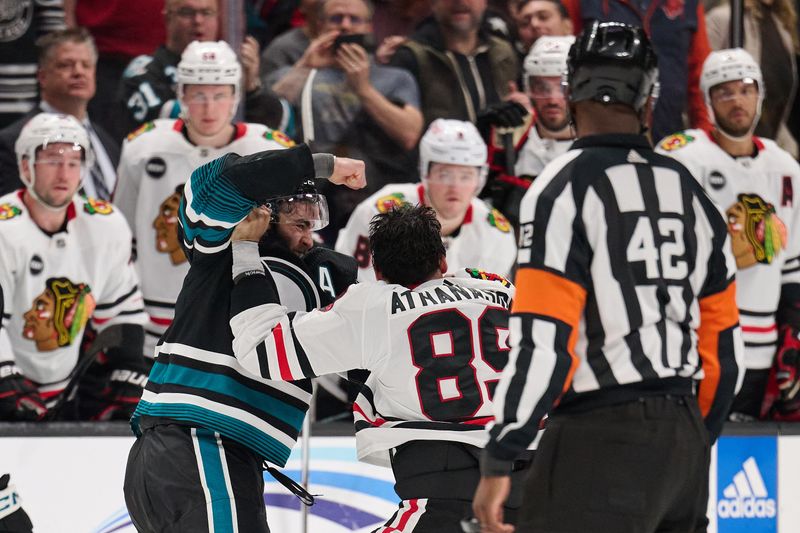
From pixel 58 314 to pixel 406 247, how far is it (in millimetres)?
2253

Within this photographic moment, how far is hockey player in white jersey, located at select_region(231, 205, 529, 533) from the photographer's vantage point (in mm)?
2648

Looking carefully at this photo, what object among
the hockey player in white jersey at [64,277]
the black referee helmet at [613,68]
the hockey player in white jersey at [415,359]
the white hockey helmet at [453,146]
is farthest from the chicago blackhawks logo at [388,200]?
the black referee helmet at [613,68]

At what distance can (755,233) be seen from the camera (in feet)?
16.1

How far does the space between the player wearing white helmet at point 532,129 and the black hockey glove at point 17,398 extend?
6.41 feet

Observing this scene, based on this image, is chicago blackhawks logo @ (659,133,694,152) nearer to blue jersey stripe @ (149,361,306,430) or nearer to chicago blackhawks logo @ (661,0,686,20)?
chicago blackhawks logo @ (661,0,686,20)

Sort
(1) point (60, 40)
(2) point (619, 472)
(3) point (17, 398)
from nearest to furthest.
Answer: (2) point (619, 472), (3) point (17, 398), (1) point (60, 40)

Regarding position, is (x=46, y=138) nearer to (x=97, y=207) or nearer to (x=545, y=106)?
(x=97, y=207)

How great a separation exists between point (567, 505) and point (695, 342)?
15.1 inches

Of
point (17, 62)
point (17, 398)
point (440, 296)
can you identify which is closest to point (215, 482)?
point (440, 296)

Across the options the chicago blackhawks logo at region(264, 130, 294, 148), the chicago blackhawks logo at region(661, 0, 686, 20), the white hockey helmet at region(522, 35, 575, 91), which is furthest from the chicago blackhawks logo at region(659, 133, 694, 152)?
the chicago blackhawks logo at region(264, 130, 294, 148)

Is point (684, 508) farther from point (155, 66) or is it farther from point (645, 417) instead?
point (155, 66)

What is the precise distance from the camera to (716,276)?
2.34m

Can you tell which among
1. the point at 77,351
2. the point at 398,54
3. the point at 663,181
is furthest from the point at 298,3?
the point at 663,181

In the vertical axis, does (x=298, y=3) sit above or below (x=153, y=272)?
above
